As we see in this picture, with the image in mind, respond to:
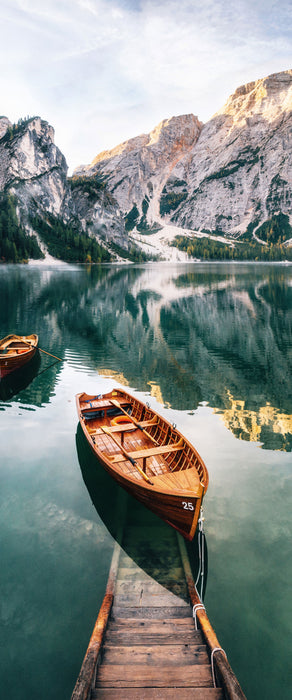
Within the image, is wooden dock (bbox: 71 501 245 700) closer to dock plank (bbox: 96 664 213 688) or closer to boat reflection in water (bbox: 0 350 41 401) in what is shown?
dock plank (bbox: 96 664 213 688)

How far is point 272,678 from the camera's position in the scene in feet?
23.6

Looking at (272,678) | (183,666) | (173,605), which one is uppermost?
(183,666)

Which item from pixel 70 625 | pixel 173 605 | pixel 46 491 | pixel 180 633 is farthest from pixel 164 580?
pixel 46 491

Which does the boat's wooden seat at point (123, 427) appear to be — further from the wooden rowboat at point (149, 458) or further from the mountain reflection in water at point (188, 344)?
the mountain reflection in water at point (188, 344)

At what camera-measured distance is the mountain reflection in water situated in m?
22.6

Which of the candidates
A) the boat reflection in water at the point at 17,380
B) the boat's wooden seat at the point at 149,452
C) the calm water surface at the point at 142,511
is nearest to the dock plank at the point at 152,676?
the calm water surface at the point at 142,511

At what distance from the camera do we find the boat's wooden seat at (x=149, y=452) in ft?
40.7

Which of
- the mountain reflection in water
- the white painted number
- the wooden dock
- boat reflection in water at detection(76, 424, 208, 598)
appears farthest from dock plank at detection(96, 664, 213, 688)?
the mountain reflection in water

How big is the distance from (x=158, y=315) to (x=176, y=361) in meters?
23.9

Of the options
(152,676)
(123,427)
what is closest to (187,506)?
(152,676)

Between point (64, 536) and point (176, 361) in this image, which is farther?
→ point (176, 361)

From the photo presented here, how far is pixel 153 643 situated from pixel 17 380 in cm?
2329

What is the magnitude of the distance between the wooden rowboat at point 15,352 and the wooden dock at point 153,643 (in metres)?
19.6

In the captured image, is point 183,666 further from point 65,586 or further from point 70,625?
point 65,586
